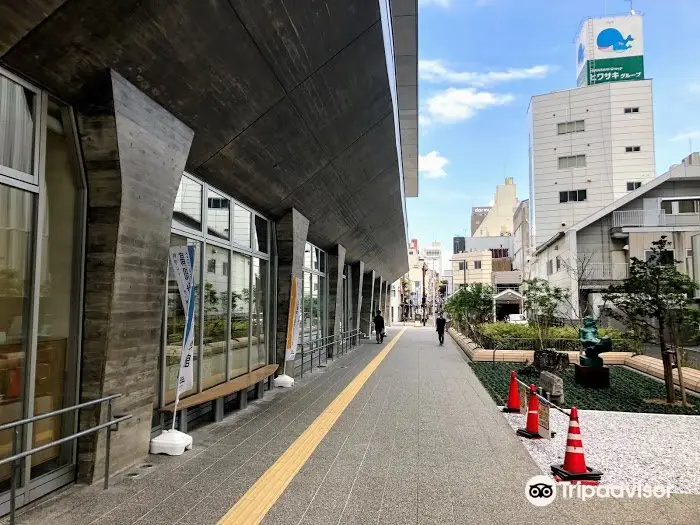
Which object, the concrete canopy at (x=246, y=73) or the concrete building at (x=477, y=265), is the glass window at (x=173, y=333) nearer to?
the concrete canopy at (x=246, y=73)

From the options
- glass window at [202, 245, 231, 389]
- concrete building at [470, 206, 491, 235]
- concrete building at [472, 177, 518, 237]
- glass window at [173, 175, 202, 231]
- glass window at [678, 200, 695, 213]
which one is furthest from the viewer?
concrete building at [470, 206, 491, 235]

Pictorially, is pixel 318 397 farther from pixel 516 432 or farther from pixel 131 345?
pixel 131 345

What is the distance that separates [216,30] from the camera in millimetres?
5324

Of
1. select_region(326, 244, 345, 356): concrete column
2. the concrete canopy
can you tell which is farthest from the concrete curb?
the concrete canopy

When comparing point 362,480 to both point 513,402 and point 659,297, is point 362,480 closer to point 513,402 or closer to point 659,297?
point 513,402

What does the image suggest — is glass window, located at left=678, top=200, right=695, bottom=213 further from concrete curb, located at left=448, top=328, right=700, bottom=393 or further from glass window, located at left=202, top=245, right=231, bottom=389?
glass window, located at left=202, top=245, right=231, bottom=389

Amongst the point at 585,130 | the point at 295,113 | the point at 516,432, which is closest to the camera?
the point at 516,432

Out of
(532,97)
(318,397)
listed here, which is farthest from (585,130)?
(318,397)

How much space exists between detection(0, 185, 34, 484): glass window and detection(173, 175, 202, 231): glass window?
2.43 meters

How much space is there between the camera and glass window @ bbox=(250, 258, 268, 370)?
1052 cm

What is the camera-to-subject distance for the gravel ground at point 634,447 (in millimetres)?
5518

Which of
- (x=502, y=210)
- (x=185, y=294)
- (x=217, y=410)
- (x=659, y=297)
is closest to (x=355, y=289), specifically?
(x=659, y=297)

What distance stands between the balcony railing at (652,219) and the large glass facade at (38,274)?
30557 millimetres

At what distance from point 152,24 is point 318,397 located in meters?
7.25
